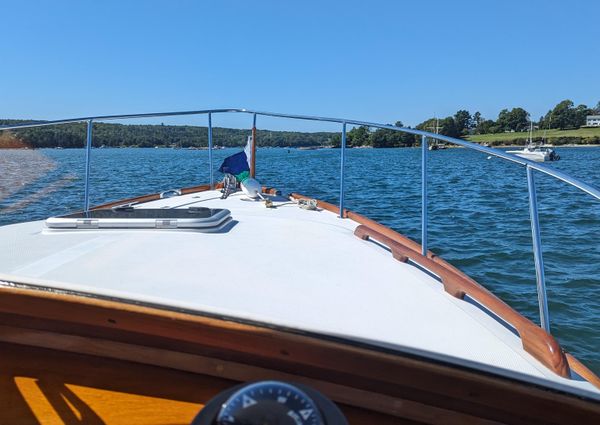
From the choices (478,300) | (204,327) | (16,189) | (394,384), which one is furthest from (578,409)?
(16,189)

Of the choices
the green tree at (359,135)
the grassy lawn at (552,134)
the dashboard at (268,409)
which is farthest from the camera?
the grassy lawn at (552,134)

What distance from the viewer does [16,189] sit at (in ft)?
11.3

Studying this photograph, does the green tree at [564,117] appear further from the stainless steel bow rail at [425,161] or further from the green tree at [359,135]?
the stainless steel bow rail at [425,161]

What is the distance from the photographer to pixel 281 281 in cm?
180

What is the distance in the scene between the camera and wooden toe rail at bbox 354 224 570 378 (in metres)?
1.30

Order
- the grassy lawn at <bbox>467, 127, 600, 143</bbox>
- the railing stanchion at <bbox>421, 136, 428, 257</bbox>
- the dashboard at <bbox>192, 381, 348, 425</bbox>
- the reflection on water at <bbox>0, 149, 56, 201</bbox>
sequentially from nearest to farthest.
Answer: the dashboard at <bbox>192, 381, 348, 425</bbox> → the railing stanchion at <bbox>421, 136, 428, 257</bbox> → the reflection on water at <bbox>0, 149, 56, 201</bbox> → the grassy lawn at <bbox>467, 127, 600, 143</bbox>

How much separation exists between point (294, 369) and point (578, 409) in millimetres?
830

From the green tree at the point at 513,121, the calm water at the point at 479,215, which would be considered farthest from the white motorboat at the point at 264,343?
the green tree at the point at 513,121

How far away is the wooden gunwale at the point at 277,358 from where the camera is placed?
1.21 m

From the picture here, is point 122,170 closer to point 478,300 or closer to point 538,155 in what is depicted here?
point 478,300

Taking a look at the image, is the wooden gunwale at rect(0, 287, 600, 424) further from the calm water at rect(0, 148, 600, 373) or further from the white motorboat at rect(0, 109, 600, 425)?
the calm water at rect(0, 148, 600, 373)

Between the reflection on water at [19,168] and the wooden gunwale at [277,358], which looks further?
the reflection on water at [19,168]

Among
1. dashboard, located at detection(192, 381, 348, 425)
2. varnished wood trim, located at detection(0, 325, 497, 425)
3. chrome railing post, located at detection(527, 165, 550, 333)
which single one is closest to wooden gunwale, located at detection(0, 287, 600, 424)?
varnished wood trim, located at detection(0, 325, 497, 425)

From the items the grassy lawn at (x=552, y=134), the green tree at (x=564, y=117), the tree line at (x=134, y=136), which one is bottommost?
the tree line at (x=134, y=136)
